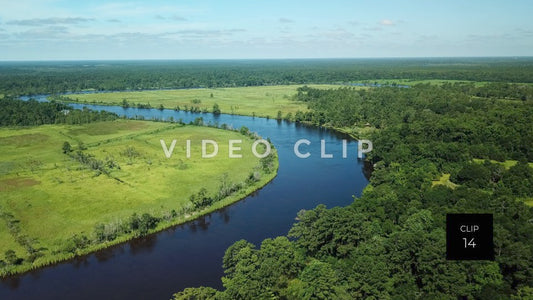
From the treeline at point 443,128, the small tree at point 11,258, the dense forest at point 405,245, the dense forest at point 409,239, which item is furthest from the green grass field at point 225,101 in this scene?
the small tree at point 11,258

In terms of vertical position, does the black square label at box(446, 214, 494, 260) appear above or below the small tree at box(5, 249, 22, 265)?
above

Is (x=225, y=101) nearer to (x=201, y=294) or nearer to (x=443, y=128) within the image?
(x=443, y=128)

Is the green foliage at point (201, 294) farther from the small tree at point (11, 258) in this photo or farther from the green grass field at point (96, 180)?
the small tree at point (11, 258)

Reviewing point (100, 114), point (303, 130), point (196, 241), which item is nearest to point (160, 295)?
point (196, 241)

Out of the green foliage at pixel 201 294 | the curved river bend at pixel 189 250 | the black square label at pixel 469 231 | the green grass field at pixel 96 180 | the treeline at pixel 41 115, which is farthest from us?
the treeline at pixel 41 115

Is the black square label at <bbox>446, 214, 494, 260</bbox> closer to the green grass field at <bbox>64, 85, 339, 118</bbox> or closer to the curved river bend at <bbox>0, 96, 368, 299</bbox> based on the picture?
the curved river bend at <bbox>0, 96, 368, 299</bbox>

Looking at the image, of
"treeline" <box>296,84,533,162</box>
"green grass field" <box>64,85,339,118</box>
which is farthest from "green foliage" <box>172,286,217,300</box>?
"green grass field" <box>64,85,339,118</box>

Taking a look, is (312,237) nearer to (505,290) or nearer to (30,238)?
(505,290)
